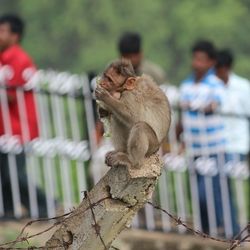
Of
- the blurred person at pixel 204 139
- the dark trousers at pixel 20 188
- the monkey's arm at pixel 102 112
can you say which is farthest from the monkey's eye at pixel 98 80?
the blurred person at pixel 204 139

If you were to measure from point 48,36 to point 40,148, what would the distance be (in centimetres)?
921

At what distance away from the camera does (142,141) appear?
7.12 metres

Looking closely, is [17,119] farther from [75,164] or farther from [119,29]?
[119,29]

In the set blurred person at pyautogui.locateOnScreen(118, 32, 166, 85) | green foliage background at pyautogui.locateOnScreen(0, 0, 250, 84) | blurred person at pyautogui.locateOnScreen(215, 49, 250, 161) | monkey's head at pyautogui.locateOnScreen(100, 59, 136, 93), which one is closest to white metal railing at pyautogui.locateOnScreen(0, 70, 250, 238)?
blurred person at pyautogui.locateOnScreen(215, 49, 250, 161)

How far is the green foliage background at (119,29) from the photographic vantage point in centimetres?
1961

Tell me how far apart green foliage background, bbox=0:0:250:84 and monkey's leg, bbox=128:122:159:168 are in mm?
11634

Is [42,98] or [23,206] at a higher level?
[42,98]

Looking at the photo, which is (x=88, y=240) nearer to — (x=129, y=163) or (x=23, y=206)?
(x=129, y=163)

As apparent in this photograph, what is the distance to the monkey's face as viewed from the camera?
7449 millimetres

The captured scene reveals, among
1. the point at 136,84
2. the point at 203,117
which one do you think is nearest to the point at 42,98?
the point at 203,117

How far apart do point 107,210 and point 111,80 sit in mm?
1975

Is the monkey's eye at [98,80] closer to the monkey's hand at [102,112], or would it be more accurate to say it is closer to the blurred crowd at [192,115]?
the monkey's hand at [102,112]

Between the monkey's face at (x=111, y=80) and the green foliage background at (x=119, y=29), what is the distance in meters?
11.5

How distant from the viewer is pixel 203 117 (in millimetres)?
11953
